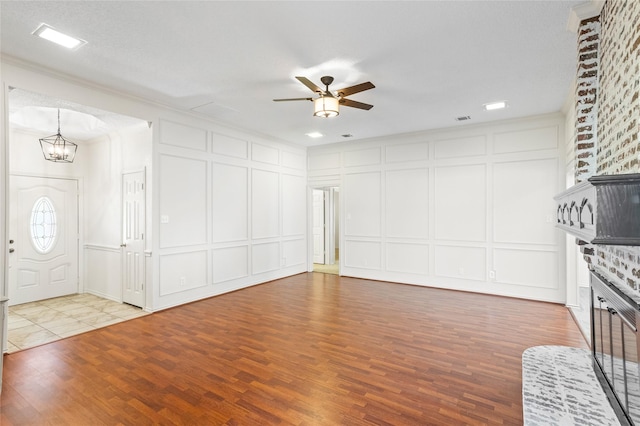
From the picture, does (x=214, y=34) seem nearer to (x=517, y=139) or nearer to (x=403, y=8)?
(x=403, y=8)

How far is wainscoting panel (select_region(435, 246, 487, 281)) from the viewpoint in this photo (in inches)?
224

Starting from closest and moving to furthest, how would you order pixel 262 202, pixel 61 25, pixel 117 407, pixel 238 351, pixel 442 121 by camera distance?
pixel 117 407, pixel 61 25, pixel 238 351, pixel 442 121, pixel 262 202

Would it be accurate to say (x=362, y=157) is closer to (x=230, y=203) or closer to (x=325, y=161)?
(x=325, y=161)

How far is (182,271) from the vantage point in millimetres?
5035

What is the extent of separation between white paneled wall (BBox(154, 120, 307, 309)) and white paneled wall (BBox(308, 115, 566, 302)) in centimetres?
123

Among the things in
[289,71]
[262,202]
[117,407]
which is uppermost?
[289,71]

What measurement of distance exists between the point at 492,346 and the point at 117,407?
11.4 ft

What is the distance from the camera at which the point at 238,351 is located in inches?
130

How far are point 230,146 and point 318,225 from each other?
3944mm

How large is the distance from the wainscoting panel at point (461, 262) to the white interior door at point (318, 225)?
12.0 feet

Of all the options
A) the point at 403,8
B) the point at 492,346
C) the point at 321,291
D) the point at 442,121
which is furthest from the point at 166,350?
the point at 442,121

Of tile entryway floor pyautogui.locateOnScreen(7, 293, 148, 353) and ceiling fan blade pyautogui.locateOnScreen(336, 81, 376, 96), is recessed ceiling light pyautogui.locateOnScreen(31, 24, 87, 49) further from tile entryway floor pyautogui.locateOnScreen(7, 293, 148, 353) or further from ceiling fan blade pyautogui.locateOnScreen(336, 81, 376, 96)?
tile entryway floor pyautogui.locateOnScreen(7, 293, 148, 353)

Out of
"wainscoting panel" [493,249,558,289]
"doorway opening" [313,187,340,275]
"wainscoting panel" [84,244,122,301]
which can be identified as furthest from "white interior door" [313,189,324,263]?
"wainscoting panel" [84,244,122,301]

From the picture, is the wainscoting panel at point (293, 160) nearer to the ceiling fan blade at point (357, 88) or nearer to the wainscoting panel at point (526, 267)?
the ceiling fan blade at point (357, 88)
